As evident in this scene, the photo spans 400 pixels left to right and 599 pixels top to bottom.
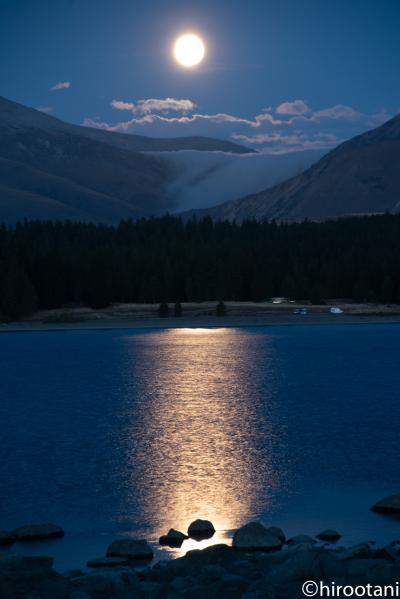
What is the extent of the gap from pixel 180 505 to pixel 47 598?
11.1m

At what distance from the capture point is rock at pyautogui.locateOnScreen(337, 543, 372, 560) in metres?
22.2

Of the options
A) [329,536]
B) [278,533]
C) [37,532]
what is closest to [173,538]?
[278,533]

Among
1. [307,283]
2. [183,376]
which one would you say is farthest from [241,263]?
[183,376]

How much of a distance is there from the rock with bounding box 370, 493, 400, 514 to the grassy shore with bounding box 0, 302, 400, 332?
121453mm

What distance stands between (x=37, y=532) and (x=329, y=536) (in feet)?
28.4

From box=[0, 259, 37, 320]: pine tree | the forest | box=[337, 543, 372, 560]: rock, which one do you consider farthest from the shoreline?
box=[337, 543, 372, 560]: rock

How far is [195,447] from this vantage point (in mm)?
40562

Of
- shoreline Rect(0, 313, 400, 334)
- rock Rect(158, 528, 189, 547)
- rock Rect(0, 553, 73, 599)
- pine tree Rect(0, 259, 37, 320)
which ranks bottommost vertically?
rock Rect(158, 528, 189, 547)

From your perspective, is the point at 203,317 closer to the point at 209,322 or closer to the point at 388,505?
the point at 209,322

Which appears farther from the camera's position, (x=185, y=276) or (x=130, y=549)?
(x=185, y=276)

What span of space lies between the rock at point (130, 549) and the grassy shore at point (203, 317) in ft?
410

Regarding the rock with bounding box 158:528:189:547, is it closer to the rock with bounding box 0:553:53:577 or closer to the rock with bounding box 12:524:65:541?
the rock with bounding box 12:524:65:541

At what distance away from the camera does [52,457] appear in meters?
38.7

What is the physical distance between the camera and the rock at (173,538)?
25.4 metres
